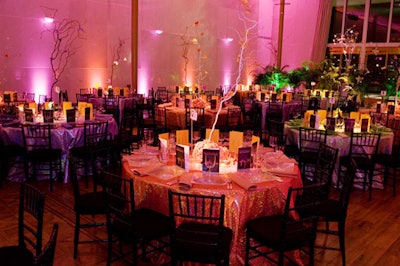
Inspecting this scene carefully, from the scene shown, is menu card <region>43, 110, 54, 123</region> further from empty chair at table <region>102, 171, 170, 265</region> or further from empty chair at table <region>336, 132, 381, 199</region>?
empty chair at table <region>336, 132, 381, 199</region>

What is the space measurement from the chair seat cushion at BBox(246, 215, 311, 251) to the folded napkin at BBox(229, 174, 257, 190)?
0.27m

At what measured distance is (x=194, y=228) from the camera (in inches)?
112

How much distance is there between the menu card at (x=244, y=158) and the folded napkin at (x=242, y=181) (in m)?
0.18

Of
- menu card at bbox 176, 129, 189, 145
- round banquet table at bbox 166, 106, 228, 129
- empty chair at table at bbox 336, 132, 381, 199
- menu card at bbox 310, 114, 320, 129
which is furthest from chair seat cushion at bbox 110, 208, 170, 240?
round banquet table at bbox 166, 106, 228, 129

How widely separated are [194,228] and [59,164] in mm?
3131

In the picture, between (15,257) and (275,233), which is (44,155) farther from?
(275,233)

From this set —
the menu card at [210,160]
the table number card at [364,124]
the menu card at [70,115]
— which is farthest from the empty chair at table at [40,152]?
the table number card at [364,124]

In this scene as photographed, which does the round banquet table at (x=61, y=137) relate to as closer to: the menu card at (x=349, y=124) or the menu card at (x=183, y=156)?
the menu card at (x=183, y=156)

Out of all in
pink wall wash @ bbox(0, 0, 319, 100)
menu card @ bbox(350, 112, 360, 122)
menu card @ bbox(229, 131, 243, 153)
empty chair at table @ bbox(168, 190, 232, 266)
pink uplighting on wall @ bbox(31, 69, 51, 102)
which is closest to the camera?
empty chair at table @ bbox(168, 190, 232, 266)

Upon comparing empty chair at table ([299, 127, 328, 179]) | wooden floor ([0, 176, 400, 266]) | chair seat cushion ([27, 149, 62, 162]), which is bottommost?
wooden floor ([0, 176, 400, 266])

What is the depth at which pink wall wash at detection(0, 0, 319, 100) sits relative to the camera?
357 inches

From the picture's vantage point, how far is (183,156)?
3365 millimetres

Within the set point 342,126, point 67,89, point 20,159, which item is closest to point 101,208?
point 20,159

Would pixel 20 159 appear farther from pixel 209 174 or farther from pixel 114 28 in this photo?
pixel 114 28
